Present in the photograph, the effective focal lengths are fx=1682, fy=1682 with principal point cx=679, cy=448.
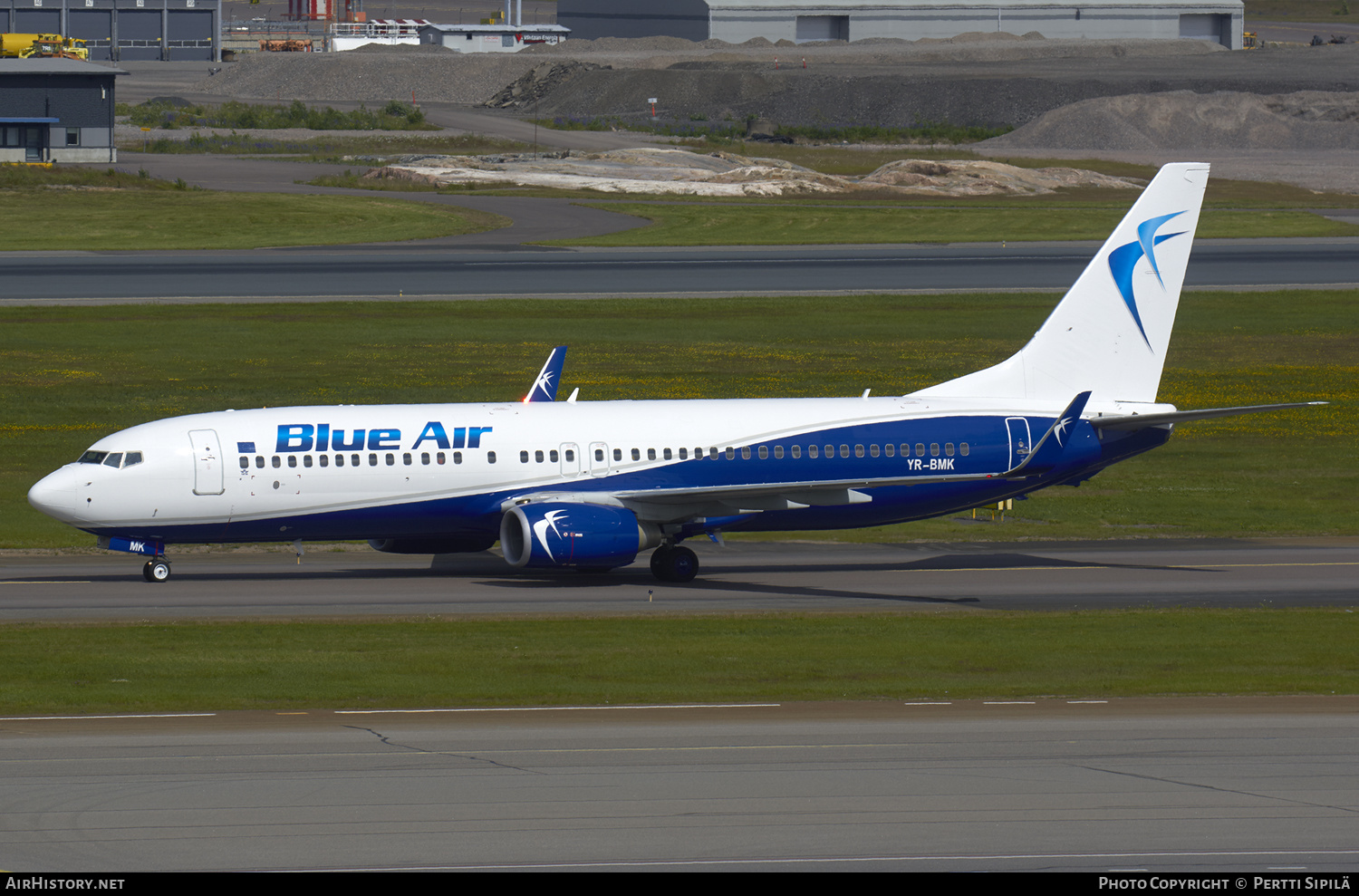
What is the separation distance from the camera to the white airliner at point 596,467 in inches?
1468

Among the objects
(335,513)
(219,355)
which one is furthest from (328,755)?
(219,355)

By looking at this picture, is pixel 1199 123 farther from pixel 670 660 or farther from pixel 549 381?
pixel 670 660

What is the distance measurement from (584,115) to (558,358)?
158m

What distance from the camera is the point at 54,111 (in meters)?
136

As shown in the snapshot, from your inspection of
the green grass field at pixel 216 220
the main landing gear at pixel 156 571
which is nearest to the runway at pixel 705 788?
the main landing gear at pixel 156 571

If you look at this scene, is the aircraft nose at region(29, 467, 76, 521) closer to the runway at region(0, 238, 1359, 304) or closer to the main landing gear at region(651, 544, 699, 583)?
the main landing gear at region(651, 544, 699, 583)

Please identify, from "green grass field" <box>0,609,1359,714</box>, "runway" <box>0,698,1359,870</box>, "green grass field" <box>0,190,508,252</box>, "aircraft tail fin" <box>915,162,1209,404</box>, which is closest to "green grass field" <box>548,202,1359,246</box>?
"green grass field" <box>0,190,508,252</box>

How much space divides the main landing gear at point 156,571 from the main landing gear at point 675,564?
1112cm

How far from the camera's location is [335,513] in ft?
124

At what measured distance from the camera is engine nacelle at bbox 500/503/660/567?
3700cm

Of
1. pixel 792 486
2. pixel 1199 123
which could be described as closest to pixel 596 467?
pixel 792 486

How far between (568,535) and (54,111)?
113402 mm

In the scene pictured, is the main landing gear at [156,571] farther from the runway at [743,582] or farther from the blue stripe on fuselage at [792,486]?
the blue stripe on fuselage at [792,486]

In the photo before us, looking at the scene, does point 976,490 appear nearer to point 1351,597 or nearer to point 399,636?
point 1351,597
